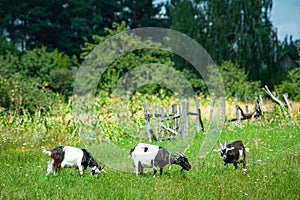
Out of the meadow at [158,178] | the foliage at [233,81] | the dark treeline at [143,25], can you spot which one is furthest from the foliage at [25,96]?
the foliage at [233,81]

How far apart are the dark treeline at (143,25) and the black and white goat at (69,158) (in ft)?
50.7

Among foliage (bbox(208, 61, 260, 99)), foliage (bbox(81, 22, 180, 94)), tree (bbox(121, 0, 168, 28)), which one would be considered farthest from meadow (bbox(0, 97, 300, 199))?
tree (bbox(121, 0, 168, 28))

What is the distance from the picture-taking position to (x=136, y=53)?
85.5ft

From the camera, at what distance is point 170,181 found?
24.3 feet

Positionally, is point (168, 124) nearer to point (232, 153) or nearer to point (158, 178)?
point (232, 153)

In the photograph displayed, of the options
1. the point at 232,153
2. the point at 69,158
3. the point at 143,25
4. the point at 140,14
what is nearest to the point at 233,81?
the point at 143,25

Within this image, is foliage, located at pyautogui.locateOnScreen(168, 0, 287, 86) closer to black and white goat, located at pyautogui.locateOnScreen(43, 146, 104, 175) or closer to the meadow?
the meadow

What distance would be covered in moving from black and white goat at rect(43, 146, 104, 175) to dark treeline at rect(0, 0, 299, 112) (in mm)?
15444

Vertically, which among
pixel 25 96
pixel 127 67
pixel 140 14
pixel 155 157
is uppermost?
pixel 140 14

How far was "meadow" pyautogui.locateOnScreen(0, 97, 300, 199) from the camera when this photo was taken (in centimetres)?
664

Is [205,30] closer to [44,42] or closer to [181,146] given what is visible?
[44,42]

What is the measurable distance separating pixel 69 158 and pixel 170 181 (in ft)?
5.63

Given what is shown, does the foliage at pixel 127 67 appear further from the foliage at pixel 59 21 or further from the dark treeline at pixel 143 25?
the foliage at pixel 59 21

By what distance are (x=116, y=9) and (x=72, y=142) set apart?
32810 mm
